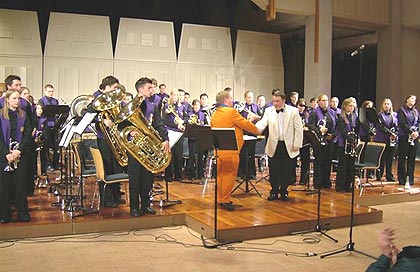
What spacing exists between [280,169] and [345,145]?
160cm

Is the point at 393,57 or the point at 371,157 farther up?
the point at 393,57

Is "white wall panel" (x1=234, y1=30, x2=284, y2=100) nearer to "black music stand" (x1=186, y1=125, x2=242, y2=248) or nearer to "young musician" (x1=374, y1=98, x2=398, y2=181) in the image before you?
"young musician" (x1=374, y1=98, x2=398, y2=181)

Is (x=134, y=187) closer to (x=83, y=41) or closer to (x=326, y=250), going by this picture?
(x=326, y=250)

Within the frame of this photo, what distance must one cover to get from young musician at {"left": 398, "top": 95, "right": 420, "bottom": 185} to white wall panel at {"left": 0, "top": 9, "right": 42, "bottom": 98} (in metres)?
7.72

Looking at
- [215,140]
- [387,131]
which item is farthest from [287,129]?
[387,131]

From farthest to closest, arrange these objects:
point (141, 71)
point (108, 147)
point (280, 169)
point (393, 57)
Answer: point (393, 57) < point (141, 71) < point (280, 169) < point (108, 147)

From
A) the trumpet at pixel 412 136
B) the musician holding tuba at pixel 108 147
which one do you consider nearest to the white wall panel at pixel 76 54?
the musician holding tuba at pixel 108 147

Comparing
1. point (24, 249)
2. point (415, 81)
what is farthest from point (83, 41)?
point (415, 81)

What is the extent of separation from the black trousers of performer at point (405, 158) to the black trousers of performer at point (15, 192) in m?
6.82

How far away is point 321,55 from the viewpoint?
515 inches

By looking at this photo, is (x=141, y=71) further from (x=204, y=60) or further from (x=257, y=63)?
(x=257, y=63)

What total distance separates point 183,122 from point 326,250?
449 cm

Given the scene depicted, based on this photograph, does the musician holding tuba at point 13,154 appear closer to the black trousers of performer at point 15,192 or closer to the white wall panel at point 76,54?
the black trousers of performer at point 15,192

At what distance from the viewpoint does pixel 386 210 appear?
8031 millimetres
